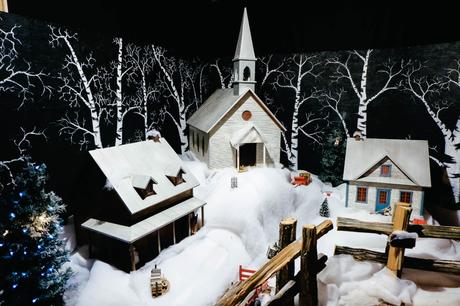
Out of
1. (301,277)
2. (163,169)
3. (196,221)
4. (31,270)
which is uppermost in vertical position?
(163,169)

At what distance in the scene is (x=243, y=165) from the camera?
14609 mm

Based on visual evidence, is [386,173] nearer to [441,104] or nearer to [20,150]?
[441,104]

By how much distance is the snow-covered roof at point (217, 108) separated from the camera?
1362 centimetres

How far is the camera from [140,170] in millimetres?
9453

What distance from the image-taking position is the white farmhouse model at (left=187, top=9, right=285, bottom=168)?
13.7 meters

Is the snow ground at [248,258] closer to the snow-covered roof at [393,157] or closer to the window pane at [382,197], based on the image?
the window pane at [382,197]

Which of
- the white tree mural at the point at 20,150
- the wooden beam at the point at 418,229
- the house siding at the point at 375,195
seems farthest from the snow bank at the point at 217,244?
the wooden beam at the point at 418,229

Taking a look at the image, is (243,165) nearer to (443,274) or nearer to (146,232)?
(146,232)

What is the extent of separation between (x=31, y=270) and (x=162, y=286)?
10.0ft

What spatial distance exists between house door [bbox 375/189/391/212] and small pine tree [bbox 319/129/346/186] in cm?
243

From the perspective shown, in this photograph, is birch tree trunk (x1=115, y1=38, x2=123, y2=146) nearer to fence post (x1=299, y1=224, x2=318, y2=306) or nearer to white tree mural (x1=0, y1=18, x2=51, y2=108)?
white tree mural (x1=0, y1=18, x2=51, y2=108)

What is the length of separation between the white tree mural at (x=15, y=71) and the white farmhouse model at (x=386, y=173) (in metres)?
11.2

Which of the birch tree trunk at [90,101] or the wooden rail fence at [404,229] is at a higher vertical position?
the birch tree trunk at [90,101]

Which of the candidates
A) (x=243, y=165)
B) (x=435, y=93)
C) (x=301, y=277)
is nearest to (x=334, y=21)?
(x=435, y=93)
